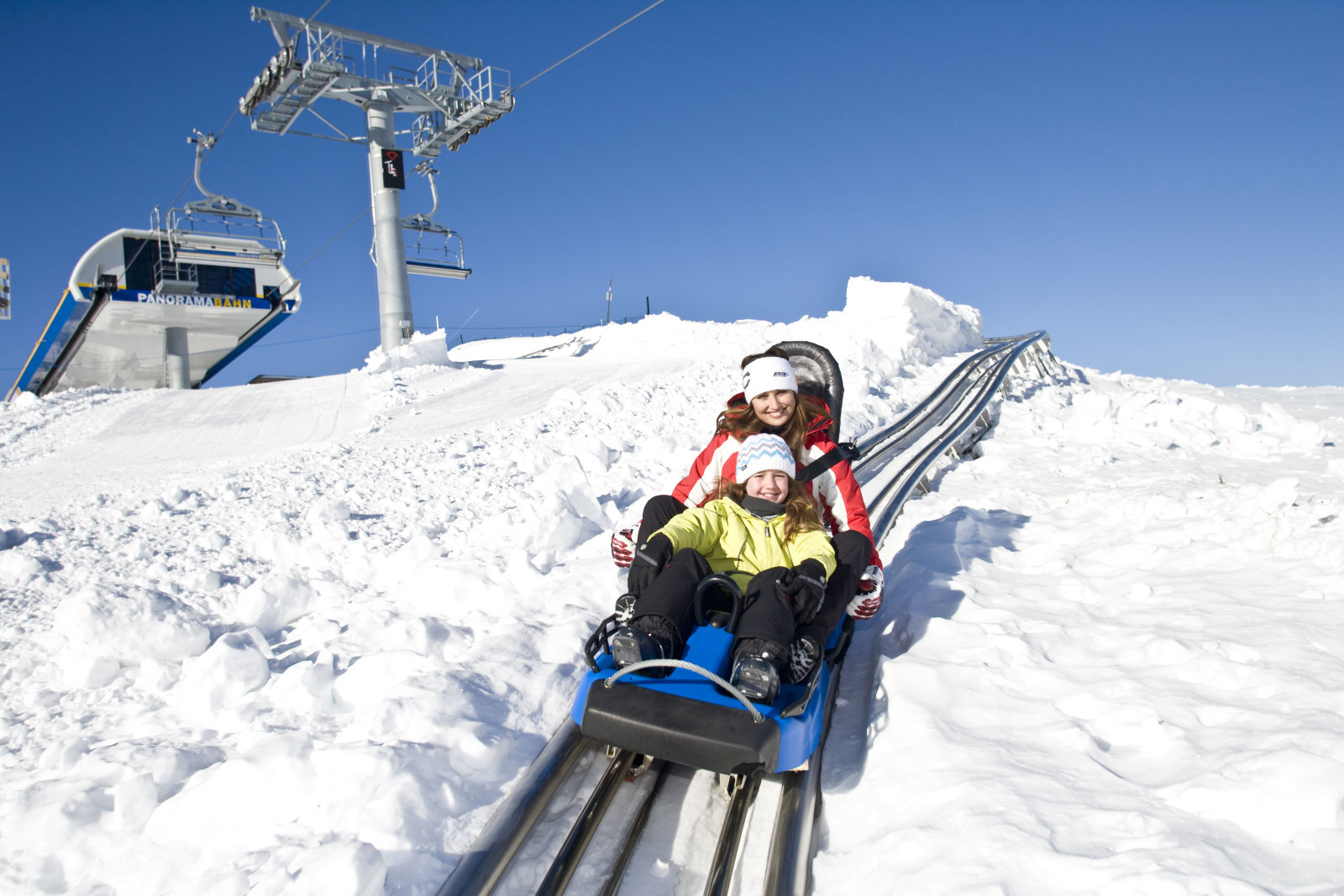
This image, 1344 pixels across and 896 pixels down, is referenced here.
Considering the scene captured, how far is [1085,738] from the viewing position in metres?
2.95

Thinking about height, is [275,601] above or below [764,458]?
below

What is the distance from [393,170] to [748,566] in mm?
15751

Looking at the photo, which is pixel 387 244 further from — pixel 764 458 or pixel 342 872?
pixel 342 872

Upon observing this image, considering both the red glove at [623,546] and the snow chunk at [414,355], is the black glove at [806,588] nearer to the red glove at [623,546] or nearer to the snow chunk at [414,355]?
the red glove at [623,546]

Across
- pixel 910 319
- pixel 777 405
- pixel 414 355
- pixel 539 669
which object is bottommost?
pixel 539 669

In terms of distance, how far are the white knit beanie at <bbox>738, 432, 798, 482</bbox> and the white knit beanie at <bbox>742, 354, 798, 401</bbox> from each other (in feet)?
1.85

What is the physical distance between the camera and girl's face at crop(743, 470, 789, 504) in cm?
378

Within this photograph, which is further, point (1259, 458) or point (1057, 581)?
point (1259, 458)

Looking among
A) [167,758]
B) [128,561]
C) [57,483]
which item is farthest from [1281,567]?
[57,483]

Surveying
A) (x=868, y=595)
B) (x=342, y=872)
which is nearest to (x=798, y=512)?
(x=868, y=595)

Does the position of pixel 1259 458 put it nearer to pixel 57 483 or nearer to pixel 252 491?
pixel 252 491

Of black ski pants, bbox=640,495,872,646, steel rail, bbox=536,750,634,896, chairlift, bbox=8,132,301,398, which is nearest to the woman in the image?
black ski pants, bbox=640,495,872,646

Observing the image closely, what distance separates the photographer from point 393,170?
16359 millimetres

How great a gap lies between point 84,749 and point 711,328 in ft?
54.4
